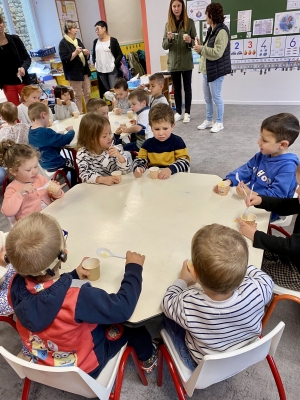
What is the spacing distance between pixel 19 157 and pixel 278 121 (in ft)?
5.45

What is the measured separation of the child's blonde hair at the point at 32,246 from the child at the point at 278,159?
106cm

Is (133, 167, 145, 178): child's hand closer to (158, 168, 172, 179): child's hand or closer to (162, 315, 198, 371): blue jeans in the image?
(158, 168, 172, 179): child's hand

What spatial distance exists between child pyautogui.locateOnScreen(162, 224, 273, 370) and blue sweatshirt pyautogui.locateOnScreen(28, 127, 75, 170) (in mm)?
2170

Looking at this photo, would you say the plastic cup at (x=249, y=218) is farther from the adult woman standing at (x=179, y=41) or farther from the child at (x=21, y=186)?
the adult woman standing at (x=179, y=41)


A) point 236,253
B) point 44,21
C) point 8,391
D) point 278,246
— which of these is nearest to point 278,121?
point 278,246

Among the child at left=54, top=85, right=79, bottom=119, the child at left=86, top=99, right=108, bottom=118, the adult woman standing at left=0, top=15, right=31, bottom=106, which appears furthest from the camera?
the adult woman standing at left=0, top=15, right=31, bottom=106

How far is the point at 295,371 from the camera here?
1.57 meters

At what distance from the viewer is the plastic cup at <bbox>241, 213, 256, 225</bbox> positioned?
1.47 m

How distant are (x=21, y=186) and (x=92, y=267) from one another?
3.27 feet

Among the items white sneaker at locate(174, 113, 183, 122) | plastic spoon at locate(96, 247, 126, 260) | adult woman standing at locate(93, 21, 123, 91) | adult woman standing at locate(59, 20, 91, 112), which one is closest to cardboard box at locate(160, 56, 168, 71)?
adult woman standing at locate(93, 21, 123, 91)

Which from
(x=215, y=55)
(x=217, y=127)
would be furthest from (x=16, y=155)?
(x=217, y=127)

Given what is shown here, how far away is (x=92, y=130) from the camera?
2.18 m

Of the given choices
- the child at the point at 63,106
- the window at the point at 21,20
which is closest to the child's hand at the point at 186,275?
the child at the point at 63,106

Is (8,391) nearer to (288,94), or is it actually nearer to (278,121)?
(278,121)
